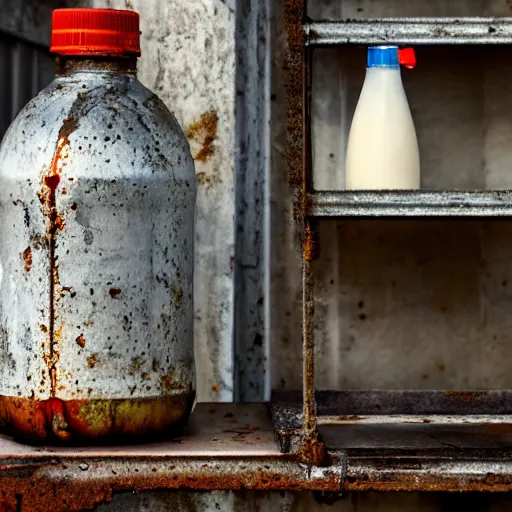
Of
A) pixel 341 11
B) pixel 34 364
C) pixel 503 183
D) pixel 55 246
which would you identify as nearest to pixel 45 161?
pixel 55 246

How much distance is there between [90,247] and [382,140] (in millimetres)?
421

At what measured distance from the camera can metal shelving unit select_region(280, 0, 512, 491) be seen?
1.30 metres

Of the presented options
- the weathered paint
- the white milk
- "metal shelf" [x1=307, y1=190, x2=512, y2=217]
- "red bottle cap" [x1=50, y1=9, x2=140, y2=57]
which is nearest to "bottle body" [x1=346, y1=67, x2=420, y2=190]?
the white milk

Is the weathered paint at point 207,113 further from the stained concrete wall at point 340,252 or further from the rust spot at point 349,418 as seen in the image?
the rust spot at point 349,418

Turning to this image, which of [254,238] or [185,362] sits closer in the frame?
[185,362]

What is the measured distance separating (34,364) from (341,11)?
74cm

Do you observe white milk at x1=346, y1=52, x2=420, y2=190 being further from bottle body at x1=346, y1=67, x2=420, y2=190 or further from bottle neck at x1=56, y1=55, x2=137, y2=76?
bottle neck at x1=56, y1=55, x2=137, y2=76

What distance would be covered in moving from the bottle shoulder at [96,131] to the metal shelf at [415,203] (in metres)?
0.22

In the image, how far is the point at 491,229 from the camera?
1.74 m

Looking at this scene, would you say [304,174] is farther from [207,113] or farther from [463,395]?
[463,395]

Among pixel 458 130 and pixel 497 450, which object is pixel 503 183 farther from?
pixel 497 450

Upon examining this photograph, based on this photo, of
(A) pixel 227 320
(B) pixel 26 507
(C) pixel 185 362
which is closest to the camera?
(B) pixel 26 507

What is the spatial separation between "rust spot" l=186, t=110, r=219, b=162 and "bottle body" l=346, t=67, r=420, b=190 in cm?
24

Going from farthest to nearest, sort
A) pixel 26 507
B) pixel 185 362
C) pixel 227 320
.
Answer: pixel 227 320 < pixel 185 362 < pixel 26 507
